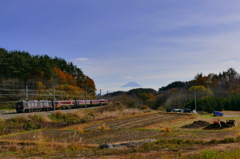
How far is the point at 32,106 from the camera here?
33.2m

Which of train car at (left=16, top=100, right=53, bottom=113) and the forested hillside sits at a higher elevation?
the forested hillside

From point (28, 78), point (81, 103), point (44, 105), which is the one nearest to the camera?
point (44, 105)

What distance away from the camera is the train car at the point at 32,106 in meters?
31.4

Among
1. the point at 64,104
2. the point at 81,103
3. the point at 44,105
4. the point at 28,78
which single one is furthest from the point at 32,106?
the point at 28,78

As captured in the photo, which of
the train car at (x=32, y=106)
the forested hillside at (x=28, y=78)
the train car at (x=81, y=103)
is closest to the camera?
the train car at (x=32, y=106)

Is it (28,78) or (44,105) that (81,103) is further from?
(28,78)

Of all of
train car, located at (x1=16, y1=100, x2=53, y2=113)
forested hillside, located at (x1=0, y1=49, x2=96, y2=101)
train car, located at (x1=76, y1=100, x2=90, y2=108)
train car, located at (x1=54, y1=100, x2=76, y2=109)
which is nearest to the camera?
train car, located at (x1=16, y1=100, x2=53, y2=113)

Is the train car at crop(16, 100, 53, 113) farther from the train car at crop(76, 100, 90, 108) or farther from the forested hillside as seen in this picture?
the train car at crop(76, 100, 90, 108)

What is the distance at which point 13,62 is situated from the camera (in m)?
47.2

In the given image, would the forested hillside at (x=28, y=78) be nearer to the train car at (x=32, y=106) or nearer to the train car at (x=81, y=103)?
the train car at (x=81, y=103)

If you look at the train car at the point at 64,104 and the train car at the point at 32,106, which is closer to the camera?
the train car at the point at 32,106

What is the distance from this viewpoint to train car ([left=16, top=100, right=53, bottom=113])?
3144 cm

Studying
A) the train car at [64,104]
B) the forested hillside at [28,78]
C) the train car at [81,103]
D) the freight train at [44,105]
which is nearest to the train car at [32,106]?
the freight train at [44,105]

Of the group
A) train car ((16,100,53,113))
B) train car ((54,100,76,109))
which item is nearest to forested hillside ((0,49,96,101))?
train car ((54,100,76,109))
